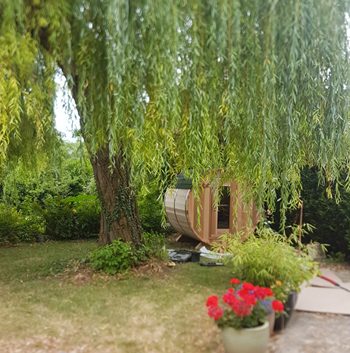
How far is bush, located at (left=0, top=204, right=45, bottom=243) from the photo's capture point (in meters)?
8.61

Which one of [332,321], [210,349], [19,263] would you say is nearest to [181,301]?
[210,349]

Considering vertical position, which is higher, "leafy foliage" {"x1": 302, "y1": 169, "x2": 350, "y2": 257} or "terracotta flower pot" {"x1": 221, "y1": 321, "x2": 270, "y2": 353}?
"leafy foliage" {"x1": 302, "y1": 169, "x2": 350, "y2": 257}

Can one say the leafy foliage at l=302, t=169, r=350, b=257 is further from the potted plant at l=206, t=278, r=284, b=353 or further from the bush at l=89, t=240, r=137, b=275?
the potted plant at l=206, t=278, r=284, b=353

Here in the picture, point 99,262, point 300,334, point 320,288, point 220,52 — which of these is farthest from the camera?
point 99,262

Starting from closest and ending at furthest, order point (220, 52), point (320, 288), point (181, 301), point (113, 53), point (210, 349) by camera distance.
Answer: point (113, 53) < point (220, 52) < point (210, 349) < point (181, 301) < point (320, 288)

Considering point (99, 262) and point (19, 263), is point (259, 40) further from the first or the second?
point (19, 263)

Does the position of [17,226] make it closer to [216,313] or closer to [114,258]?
[114,258]

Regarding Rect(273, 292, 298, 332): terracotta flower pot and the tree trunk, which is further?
the tree trunk

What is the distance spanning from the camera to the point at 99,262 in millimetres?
5586

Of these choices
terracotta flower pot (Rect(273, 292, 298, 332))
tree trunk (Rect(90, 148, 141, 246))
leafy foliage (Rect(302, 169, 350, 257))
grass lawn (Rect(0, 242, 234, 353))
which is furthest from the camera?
leafy foliage (Rect(302, 169, 350, 257))

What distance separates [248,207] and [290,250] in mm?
599

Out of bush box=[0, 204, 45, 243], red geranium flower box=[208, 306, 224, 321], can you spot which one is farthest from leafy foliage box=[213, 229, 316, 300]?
bush box=[0, 204, 45, 243]

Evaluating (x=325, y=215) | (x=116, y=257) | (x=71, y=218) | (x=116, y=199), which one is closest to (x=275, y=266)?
(x=116, y=257)

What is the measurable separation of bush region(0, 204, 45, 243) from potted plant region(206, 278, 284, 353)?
21.6ft
